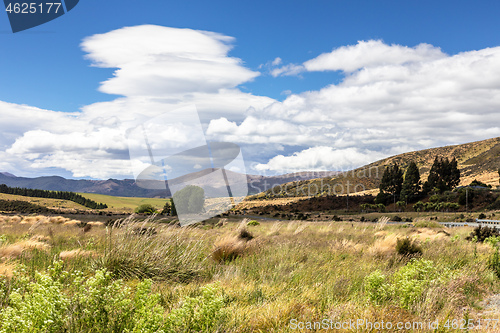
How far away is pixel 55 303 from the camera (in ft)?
9.72

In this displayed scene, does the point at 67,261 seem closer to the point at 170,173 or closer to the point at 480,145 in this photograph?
the point at 170,173

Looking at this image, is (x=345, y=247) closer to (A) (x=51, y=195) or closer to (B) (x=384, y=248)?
(B) (x=384, y=248)

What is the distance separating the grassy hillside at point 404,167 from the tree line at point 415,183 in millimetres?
33009

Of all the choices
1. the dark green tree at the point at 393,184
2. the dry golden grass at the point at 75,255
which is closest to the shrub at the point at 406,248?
the dry golden grass at the point at 75,255

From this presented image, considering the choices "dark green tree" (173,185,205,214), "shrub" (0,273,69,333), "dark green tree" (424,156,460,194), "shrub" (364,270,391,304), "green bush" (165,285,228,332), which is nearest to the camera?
"shrub" (0,273,69,333)

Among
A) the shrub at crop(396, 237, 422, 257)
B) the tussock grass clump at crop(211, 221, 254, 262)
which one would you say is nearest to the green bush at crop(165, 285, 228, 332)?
the tussock grass clump at crop(211, 221, 254, 262)

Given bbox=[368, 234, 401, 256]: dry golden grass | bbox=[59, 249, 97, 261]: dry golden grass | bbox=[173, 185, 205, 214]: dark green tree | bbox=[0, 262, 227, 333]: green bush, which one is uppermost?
bbox=[173, 185, 205, 214]: dark green tree

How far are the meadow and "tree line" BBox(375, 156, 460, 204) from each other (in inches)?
2688

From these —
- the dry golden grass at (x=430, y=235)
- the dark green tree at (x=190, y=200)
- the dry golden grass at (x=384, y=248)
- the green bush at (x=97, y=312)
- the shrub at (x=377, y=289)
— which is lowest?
the dry golden grass at (x=430, y=235)

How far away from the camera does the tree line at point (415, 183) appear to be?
72562mm

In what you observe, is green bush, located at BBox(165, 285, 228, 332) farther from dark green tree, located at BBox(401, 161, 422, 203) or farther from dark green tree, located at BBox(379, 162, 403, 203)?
dark green tree, located at BBox(379, 162, 403, 203)

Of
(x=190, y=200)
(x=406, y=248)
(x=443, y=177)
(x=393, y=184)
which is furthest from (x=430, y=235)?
(x=443, y=177)

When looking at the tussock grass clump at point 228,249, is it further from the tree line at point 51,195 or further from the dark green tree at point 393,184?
the tree line at point 51,195

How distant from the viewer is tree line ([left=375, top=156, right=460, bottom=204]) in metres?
72.6
